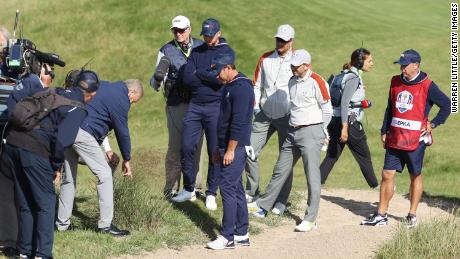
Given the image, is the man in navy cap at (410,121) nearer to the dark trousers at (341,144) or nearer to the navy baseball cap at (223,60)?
the dark trousers at (341,144)

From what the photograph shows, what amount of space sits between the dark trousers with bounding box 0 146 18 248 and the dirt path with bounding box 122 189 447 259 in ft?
3.61

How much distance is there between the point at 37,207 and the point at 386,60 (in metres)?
15.0

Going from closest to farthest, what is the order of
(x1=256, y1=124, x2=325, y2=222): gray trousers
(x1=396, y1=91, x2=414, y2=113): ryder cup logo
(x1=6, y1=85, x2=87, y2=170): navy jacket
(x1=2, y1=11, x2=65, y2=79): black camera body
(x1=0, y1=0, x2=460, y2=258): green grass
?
(x1=6, y1=85, x2=87, y2=170): navy jacket < (x1=2, y1=11, x2=65, y2=79): black camera body < (x1=256, y1=124, x2=325, y2=222): gray trousers < (x1=396, y1=91, x2=414, y2=113): ryder cup logo < (x1=0, y1=0, x2=460, y2=258): green grass

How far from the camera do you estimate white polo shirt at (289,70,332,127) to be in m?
9.38

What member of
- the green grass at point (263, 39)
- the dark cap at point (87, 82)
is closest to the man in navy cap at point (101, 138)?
the dark cap at point (87, 82)

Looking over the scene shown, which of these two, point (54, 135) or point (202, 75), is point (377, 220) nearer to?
point (202, 75)

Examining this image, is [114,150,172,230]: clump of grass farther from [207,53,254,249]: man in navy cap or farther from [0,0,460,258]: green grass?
[0,0,460,258]: green grass

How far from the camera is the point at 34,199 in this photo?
24.6 ft

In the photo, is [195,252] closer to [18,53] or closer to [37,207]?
[37,207]

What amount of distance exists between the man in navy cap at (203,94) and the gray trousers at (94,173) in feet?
4.76

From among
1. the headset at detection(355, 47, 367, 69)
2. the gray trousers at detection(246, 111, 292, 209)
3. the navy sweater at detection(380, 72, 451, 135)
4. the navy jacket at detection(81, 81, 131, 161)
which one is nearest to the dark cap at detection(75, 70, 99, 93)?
the navy jacket at detection(81, 81, 131, 161)

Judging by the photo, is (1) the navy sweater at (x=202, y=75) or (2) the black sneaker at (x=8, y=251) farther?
(1) the navy sweater at (x=202, y=75)

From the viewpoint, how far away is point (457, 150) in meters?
16.0

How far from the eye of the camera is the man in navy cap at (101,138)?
859 centimetres
